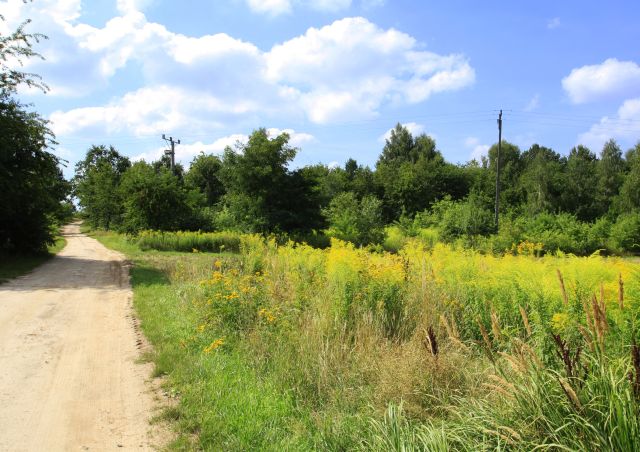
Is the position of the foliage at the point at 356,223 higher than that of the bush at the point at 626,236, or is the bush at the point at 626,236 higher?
the foliage at the point at 356,223

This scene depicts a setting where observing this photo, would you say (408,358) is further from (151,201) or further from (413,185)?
(413,185)

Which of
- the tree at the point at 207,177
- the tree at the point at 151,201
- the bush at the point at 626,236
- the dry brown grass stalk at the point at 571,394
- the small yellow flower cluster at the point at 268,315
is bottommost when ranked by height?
the bush at the point at 626,236

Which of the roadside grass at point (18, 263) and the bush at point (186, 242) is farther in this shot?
the bush at point (186, 242)

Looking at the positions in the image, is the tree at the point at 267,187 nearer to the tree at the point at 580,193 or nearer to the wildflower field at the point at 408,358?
the wildflower field at the point at 408,358

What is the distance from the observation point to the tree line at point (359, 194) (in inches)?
1107

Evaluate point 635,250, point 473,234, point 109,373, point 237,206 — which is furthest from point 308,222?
point 635,250

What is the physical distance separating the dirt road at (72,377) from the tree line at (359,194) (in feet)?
58.5

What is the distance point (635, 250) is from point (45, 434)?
39943 mm

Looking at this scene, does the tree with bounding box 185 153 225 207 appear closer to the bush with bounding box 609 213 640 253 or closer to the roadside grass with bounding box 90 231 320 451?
the bush with bounding box 609 213 640 253

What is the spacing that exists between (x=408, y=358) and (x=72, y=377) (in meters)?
4.11

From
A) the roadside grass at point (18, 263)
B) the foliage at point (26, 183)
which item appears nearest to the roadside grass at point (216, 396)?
the roadside grass at point (18, 263)

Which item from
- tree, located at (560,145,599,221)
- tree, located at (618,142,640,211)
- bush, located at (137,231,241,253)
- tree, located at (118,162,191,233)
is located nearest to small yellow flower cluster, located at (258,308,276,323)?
bush, located at (137,231,241,253)

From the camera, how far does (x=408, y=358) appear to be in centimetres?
444

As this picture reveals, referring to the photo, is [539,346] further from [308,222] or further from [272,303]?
[308,222]
